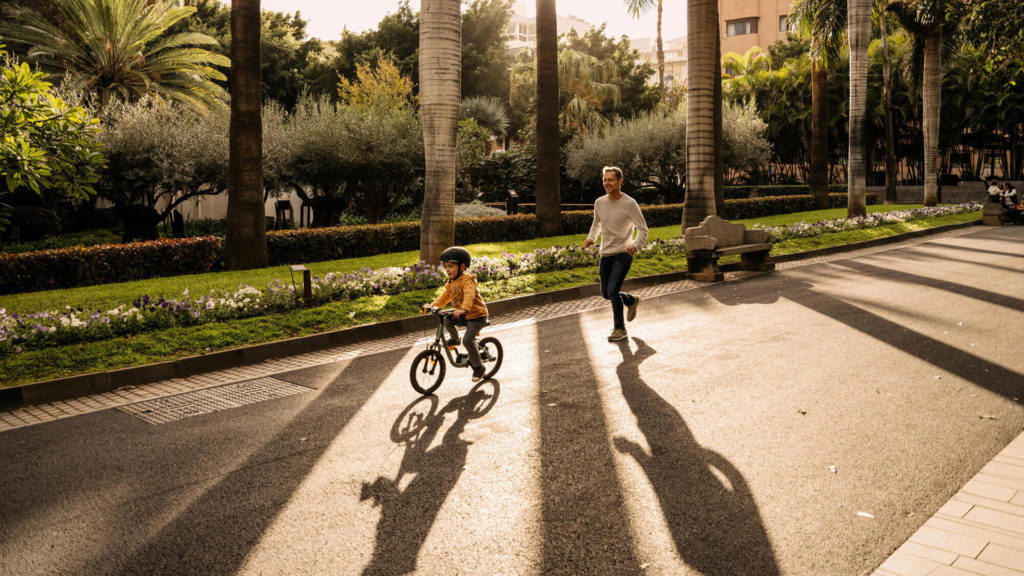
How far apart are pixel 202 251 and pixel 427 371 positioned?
10015mm

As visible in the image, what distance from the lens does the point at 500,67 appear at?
170 feet

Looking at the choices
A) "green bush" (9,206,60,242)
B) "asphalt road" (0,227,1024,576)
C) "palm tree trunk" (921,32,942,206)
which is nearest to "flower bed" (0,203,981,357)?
"asphalt road" (0,227,1024,576)

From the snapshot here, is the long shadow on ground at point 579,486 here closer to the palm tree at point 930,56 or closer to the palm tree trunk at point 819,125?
the palm tree trunk at point 819,125

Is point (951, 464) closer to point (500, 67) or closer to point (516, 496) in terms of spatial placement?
point (516, 496)

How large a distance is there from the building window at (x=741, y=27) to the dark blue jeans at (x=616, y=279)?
2765 inches

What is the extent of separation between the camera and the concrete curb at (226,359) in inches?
270

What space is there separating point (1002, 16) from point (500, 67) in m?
42.4

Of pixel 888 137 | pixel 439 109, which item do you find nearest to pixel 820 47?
pixel 888 137

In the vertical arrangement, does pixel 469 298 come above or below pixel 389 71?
below

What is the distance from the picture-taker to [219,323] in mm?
9242

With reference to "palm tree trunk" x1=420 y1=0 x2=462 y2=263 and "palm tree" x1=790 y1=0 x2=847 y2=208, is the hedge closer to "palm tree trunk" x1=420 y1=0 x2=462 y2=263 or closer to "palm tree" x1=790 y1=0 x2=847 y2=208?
"palm tree trunk" x1=420 y1=0 x2=462 y2=263

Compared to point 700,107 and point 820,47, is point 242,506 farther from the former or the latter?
point 820,47

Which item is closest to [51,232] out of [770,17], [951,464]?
[951,464]

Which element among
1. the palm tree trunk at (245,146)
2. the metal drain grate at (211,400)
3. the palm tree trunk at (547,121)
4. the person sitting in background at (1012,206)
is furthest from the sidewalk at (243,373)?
the person sitting in background at (1012,206)
